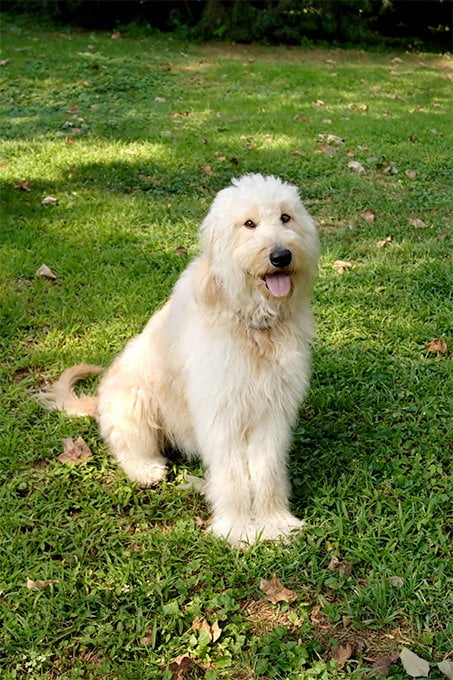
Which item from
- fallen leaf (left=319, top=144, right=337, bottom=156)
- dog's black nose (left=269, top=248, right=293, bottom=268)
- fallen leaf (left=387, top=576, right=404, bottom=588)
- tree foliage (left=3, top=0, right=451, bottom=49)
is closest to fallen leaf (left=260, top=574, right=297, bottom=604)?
fallen leaf (left=387, top=576, right=404, bottom=588)

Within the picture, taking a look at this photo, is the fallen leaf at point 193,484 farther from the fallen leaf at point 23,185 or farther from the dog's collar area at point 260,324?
the fallen leaf at point 23,185

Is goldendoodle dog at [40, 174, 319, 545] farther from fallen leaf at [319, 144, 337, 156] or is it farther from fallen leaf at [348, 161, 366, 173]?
fallen leaf at [319, 144, 337, 156]

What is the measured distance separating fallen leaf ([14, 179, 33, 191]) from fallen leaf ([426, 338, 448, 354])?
395 cm

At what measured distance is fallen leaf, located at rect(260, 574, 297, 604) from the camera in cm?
269

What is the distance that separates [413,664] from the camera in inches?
93.3

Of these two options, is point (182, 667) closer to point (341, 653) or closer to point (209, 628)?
point (209, 628)

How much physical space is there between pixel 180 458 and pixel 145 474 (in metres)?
0.30

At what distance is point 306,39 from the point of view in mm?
13898

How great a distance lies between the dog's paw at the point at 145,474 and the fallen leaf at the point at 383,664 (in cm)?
134

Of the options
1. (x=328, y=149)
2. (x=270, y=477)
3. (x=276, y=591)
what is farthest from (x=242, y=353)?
(x=328, y=149)

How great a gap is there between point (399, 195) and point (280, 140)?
1.88 m

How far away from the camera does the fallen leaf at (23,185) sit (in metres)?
6.24

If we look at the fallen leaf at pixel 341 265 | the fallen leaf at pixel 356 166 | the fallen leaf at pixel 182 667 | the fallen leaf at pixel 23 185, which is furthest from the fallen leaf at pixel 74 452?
the fallen leaf at pixel 356 166

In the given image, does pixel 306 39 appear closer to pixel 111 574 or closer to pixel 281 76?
pixel 281 76
